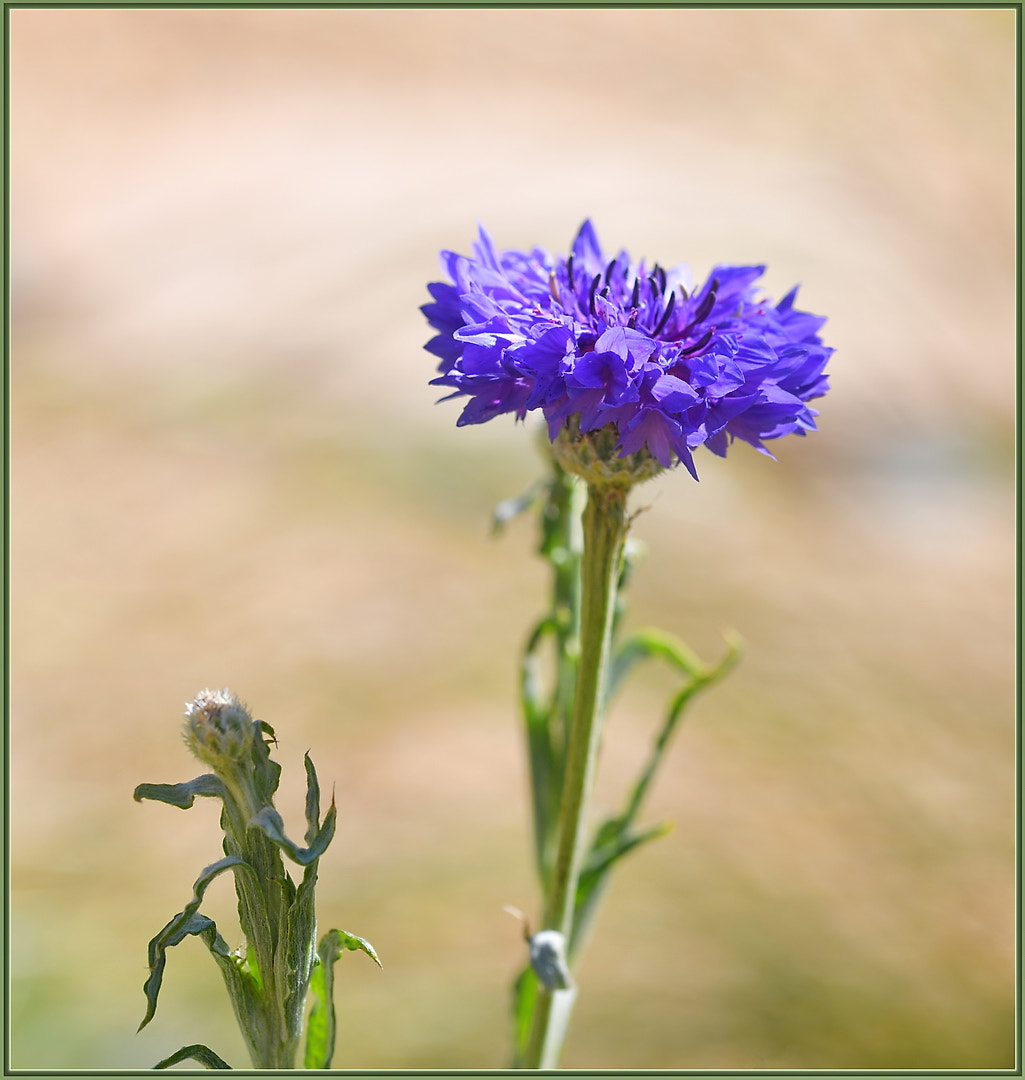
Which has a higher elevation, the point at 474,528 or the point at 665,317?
the point at 474,528

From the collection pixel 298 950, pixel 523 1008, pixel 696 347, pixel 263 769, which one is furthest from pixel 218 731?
pixel 523 1008

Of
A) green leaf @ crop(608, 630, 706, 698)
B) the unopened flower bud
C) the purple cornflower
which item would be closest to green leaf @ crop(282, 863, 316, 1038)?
the unopened flower bud

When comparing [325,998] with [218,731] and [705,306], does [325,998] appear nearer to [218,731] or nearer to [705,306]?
[218,731]

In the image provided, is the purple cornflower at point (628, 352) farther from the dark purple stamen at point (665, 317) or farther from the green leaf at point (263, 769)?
the green leaf at point (263, 769)

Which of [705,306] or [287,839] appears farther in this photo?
[705,306]

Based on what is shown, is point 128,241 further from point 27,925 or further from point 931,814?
point 931,814

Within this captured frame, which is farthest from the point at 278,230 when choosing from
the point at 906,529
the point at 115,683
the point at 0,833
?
the point at 0,833

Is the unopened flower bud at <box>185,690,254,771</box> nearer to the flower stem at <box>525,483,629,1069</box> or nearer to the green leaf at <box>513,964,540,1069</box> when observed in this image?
the flower stem at <box>525,483,629,1069</box>
